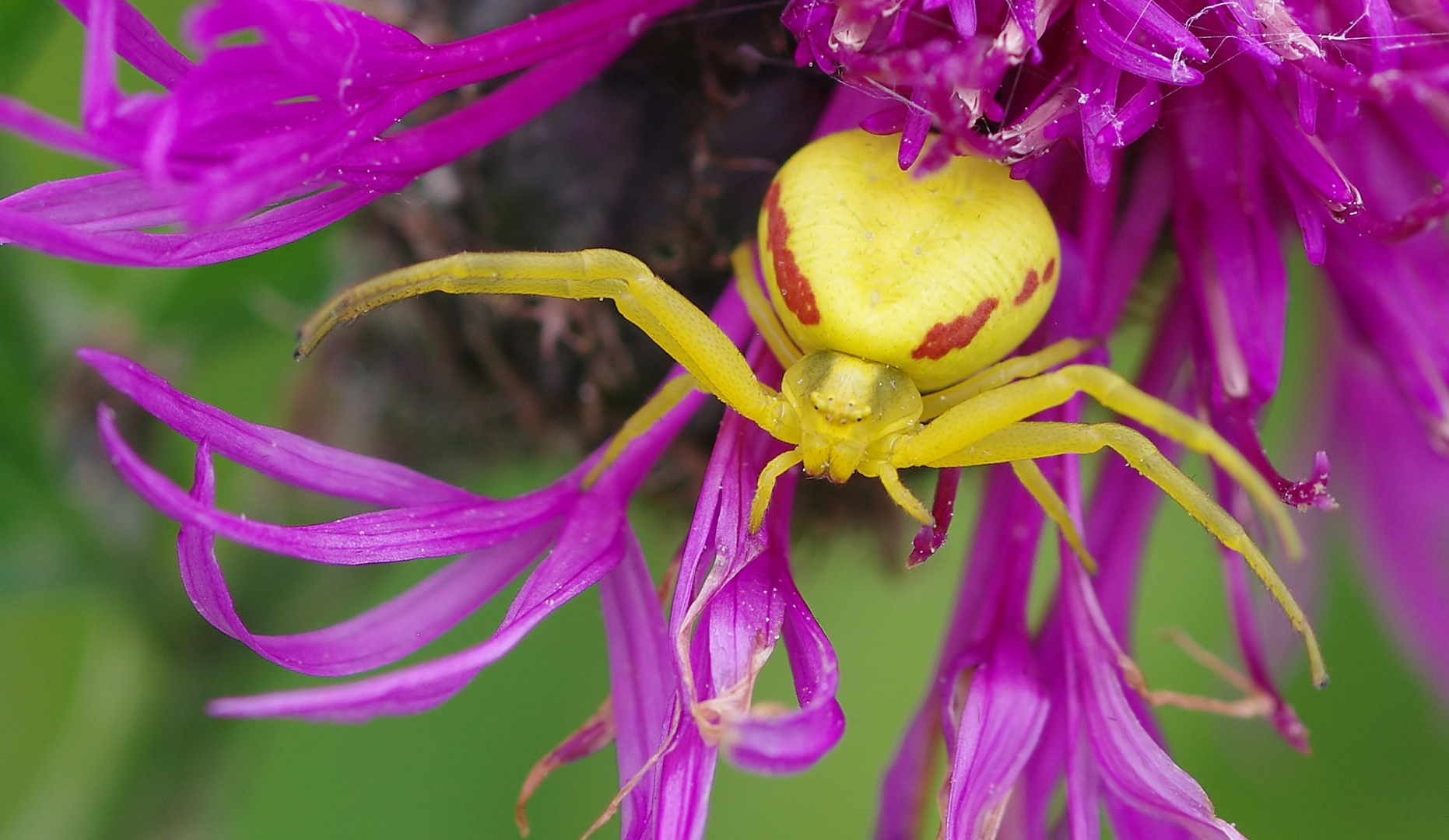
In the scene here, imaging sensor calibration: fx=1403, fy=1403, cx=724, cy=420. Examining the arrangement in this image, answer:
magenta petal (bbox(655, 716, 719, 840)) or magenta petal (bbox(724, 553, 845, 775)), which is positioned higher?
magenta petal (bbox(724, 553, 845, 775))

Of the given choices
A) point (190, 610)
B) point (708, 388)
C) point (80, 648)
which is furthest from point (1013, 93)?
point (80, 648)

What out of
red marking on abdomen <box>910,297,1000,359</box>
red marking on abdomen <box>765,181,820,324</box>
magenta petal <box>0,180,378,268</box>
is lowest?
red marking on abdomen <box>910,297,1000,359</box>

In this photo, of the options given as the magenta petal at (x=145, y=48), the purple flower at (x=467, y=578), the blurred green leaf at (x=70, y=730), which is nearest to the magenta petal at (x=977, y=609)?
the purple flower at (x=467, y=578)

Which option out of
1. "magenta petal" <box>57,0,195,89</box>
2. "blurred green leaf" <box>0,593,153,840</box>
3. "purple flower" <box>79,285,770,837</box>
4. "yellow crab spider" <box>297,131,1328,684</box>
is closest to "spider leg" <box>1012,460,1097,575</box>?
"yellow crab spider" <box>297,131,1328,684</box>

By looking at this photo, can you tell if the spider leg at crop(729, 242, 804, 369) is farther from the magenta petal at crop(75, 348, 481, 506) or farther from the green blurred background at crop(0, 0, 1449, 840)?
the green blurred background at crop(0, 0, 1449, 840)

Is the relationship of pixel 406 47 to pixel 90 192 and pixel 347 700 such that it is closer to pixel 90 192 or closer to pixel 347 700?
pixel 90 192

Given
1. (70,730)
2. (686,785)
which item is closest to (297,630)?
(70,730)

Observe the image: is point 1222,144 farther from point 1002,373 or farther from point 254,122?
point 254,122
